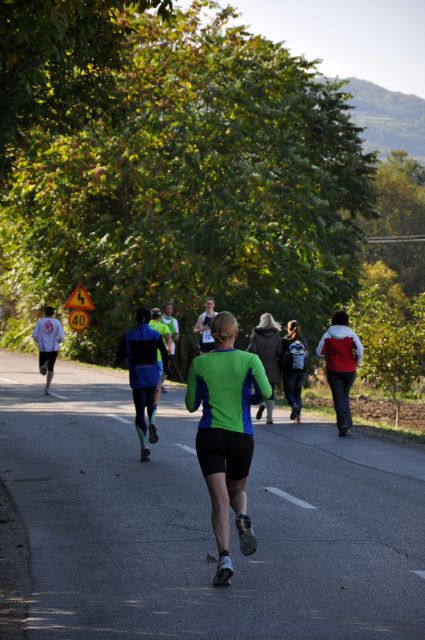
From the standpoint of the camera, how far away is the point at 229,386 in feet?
27.6

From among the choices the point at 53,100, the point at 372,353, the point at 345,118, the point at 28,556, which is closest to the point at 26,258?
the point at 345,118

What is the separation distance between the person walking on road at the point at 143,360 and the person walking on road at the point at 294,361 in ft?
17.2

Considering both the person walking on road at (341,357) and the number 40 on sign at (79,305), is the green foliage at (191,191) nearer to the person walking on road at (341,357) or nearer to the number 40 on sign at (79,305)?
the number 40 on sign at (79,305)

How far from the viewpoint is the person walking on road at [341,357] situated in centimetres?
1836

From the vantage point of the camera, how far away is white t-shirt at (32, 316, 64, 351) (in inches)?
990

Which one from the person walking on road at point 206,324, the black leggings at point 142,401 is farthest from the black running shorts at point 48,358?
the black leggings at point 142,401

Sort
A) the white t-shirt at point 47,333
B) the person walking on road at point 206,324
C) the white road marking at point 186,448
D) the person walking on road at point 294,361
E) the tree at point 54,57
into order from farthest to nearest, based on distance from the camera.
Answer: the white t-shirt at point 47,333 → the person walking on road at point 206,324 → the person walking on road at point 294,361 → the white road marking at point 186,448 → the tree at point 54,57

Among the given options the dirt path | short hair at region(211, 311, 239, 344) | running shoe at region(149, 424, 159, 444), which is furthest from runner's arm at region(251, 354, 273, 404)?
the dirt path

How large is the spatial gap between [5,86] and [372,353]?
18003mm

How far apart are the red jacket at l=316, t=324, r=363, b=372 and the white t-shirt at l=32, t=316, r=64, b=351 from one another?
27.1ft

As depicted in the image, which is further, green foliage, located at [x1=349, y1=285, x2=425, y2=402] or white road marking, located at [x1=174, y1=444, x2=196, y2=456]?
green foliage, located at [x1=349, y1=285, x2=425, y2=402]

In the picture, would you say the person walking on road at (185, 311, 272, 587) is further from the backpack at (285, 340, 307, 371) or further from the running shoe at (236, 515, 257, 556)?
the backpack at (285, 340, 307, 371)

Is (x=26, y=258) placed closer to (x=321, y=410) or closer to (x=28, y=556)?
(x=321, y=410)

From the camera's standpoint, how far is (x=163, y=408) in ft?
74.3
